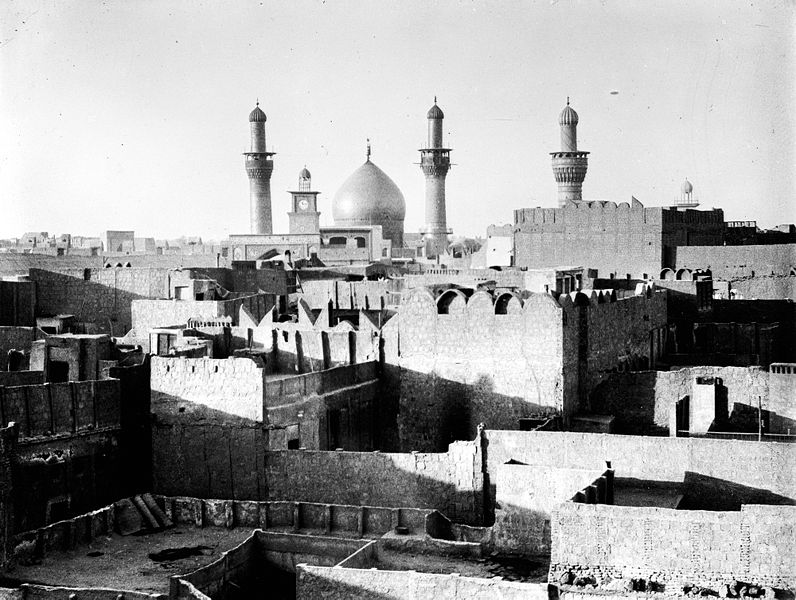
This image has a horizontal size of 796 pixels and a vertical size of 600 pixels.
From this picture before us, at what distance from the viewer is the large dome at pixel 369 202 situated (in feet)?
263

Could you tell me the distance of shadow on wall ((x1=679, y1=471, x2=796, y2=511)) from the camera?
20531 mm

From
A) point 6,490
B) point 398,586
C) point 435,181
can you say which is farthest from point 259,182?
point 398,586

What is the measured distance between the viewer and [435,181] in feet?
280

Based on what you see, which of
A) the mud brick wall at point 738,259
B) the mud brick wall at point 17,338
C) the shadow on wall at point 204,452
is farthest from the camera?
the mud brick wall at point 738,259

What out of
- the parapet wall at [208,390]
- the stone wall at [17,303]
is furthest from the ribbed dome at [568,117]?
the parapet wall at [208,390]

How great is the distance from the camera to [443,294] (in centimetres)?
2761

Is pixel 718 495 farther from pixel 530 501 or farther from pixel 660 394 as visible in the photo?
pixel 660 394

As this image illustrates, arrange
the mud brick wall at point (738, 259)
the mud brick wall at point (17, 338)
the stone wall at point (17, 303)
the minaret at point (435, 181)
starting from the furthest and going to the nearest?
the minaret at point (435, 181) < the mud brick wall at point (738, 259) < the stone wall at point (17, 303) < the mud brick wall at point (17, 338)

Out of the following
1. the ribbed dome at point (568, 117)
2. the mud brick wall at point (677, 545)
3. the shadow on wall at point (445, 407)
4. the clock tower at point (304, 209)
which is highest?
the ribbed dome at point (568, 117)

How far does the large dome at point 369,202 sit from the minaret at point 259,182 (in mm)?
4740

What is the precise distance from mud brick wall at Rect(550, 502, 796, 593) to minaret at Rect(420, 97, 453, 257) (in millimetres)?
63942

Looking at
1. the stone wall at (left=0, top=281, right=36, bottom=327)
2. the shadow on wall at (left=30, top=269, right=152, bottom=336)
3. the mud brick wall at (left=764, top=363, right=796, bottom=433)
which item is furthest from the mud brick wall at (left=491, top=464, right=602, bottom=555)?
the shadow on wall at (left=30, top=269, right=152, bottom=336)

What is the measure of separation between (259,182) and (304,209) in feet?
12.1

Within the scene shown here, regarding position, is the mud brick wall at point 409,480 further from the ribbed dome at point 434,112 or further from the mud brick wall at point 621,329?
the ribbed dome at point 434,112
